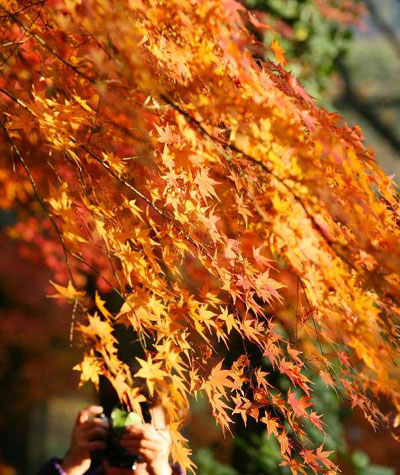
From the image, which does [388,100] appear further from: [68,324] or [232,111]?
[232,111]

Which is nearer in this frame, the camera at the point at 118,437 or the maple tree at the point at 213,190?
the maple tree at the point at 213,190

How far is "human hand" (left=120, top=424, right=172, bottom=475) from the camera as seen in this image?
232 centimetres

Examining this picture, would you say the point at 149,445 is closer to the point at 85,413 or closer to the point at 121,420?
the point at 121,420

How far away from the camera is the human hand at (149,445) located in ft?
7.61

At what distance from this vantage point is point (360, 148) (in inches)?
82.7

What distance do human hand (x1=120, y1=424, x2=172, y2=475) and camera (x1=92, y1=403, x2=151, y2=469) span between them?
0.05 m

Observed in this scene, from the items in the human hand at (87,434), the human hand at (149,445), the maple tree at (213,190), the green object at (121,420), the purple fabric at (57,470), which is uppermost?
the maple tree at (213,190)

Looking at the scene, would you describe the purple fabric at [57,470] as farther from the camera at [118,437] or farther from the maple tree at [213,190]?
the maple tree at [213,190]

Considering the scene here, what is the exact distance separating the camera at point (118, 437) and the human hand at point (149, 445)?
5 centimetres

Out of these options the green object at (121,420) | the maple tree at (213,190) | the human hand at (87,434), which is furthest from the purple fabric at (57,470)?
the maple tree at (213,190)

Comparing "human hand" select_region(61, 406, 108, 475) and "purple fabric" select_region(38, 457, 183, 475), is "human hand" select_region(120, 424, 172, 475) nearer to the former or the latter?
"human hand" select_region(61, 406, 108, 475)

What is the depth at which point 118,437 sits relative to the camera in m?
2.40

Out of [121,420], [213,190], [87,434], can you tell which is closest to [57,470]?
[87,434]

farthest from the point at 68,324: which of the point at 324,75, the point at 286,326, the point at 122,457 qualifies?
the point at 122,457
